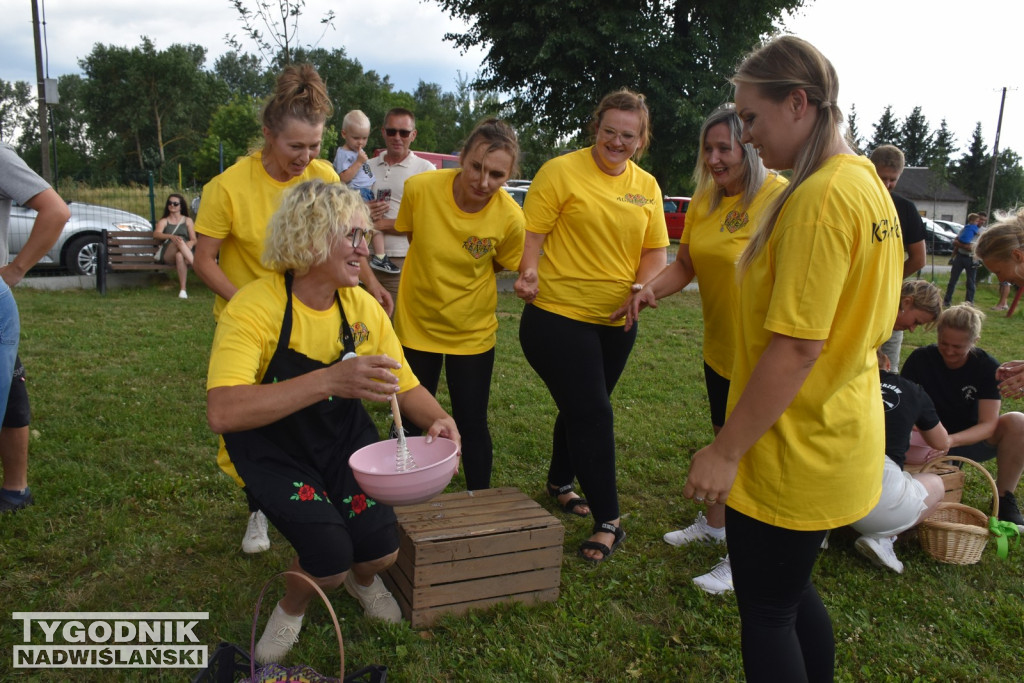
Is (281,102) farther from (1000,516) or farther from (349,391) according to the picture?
(1000,516)

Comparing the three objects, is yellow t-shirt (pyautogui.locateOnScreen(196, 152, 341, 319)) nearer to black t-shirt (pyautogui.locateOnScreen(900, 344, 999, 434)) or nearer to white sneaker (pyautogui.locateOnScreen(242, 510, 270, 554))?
white sneaker (pyautogui.locateOnScreen(242, 510, 270, 554))

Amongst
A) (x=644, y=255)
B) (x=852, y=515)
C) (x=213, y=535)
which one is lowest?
(x=213, y=535)

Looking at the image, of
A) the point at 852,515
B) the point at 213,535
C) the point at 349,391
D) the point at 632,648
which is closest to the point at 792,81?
the point at 852,515

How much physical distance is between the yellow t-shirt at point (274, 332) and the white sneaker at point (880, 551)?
7.02 feet

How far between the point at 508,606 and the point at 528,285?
1.33m

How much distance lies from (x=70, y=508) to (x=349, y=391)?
2.27 metres

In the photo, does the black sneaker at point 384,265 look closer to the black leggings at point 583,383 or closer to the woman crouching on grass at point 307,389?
the black leggings at point 583,383

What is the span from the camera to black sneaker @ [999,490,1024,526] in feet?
12.4

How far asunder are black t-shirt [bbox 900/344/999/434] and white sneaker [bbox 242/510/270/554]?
339cm

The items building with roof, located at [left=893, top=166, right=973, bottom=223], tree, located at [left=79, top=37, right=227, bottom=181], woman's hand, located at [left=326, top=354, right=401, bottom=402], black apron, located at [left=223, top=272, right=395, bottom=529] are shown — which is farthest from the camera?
building with roof, located at [left=893, top=166, right=973, bottom=223]

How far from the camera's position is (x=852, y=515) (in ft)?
5.48

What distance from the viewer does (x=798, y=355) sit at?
1.49 metres

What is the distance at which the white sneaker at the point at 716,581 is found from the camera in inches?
119

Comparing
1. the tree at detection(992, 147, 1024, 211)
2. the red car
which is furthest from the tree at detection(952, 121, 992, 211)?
the red car
